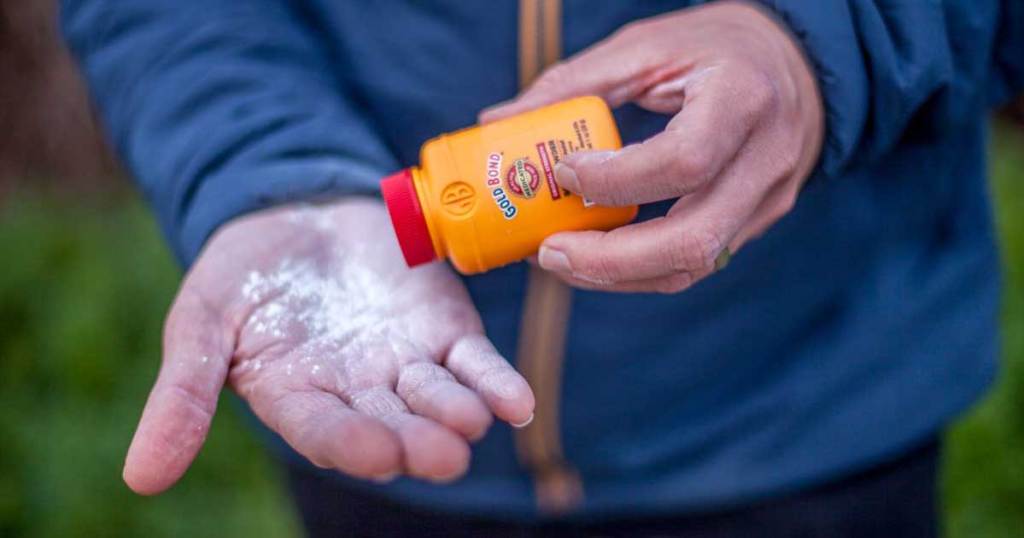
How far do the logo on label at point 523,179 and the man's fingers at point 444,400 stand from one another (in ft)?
0.68

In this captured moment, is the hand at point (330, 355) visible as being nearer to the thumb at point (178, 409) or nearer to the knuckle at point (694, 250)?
the thumb at point (178, 409)

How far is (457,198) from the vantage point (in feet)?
3.34

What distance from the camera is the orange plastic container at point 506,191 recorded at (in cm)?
100

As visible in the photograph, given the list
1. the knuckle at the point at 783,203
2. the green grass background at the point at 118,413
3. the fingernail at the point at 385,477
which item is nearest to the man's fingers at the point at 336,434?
the fingernail at the point at 385,477

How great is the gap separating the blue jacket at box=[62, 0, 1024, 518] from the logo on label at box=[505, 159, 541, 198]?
197mm

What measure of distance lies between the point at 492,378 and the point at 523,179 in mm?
226

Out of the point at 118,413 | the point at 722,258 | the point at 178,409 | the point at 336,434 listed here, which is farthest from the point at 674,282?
the point at 118,413

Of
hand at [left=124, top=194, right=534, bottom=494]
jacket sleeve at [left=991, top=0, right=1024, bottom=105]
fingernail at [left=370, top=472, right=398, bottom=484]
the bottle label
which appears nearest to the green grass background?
fingernail at [left=370, top=472, right=398, bottom=484]

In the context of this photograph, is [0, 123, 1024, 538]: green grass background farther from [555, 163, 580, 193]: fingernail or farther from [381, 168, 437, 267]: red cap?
[555, 163, 580, 193]: fingernail

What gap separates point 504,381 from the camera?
89 cm

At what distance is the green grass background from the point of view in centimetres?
227

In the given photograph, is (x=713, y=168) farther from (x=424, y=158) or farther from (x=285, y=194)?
(x=285, y=194)

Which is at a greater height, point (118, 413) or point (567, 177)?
point (567, 177)

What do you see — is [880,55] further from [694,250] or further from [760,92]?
[694,250]
